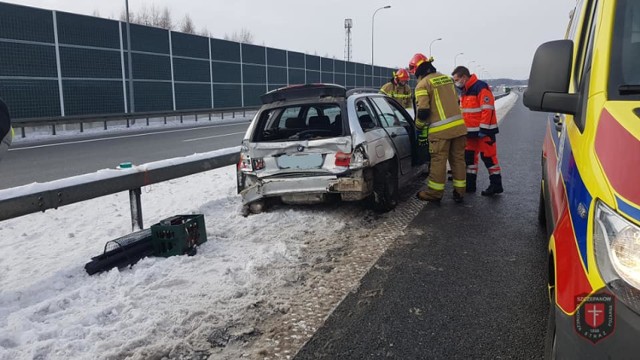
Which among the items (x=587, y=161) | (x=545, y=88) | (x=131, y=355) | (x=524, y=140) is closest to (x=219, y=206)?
(x=131, y=355)

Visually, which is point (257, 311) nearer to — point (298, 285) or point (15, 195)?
point (298, 285)

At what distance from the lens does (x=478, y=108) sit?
705 cm

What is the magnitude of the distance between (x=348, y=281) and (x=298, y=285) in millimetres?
396

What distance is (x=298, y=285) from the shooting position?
3.82 metres

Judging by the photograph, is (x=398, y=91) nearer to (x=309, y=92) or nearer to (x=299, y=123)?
(x=299, y=123)

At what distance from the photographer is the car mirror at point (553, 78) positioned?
2408mm

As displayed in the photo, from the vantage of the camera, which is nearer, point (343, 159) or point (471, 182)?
point (343, 159)

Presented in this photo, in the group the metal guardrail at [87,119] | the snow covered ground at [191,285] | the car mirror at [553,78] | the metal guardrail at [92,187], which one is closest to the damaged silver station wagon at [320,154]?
the snow covered ground at [191,285]


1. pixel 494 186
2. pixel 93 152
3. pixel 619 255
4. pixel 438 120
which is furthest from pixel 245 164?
pixel 93 152

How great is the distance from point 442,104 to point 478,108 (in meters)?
0.94

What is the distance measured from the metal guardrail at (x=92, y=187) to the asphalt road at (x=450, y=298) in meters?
2.58

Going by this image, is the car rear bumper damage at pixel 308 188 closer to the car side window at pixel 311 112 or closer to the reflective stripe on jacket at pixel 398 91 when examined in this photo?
the car side window at pixel 311 112

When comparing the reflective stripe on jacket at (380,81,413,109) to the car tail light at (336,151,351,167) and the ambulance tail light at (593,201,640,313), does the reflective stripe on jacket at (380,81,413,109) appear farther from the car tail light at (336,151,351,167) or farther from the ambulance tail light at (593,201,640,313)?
the ambulance tail light at (593,201,640,313)

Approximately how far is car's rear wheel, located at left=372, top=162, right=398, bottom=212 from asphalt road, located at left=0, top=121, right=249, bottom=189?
6.33m
